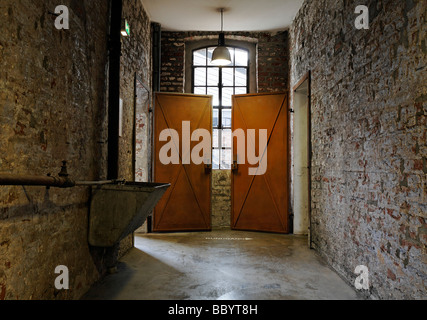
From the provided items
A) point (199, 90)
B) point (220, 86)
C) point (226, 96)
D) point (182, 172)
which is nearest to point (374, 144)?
point (182, 172)

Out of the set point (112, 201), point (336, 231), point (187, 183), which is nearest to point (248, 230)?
point (187, 183)

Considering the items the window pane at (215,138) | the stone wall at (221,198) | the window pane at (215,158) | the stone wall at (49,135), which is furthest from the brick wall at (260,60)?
the stone wall at (49,135)

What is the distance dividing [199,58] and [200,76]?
1.17 ft

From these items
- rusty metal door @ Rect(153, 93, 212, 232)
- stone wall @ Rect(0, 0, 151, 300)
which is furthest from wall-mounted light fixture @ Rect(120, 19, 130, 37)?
rusty metal door @ Rect(153, 93, 212, 232)

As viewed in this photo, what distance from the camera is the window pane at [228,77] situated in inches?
241

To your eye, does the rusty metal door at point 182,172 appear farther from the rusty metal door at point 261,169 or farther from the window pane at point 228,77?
the window pane at point 228,77

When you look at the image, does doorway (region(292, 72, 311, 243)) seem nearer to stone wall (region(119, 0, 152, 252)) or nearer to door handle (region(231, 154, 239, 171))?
door handle (region(231, 154, 239, 171))

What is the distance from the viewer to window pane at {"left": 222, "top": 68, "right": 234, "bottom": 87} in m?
6.12

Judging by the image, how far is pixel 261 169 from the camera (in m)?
5.57

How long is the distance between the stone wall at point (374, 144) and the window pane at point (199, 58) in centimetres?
260

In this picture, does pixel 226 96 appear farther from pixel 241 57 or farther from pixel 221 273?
pixel 221 273

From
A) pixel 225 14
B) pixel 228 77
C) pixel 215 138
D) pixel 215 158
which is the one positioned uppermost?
pixel 225 14
